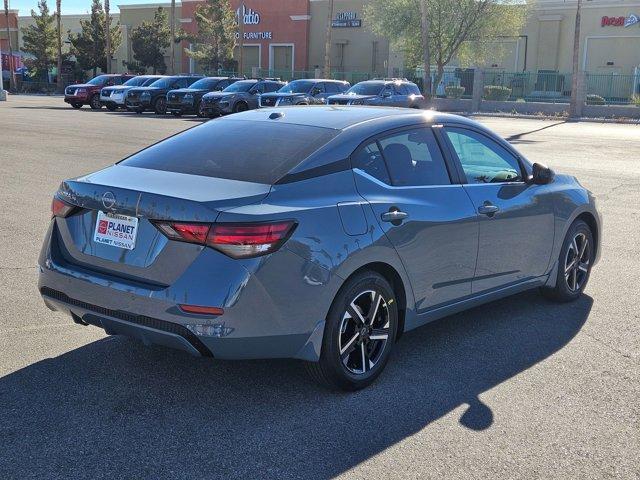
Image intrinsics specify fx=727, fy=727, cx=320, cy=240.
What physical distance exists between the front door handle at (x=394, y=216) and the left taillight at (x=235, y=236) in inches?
32.3

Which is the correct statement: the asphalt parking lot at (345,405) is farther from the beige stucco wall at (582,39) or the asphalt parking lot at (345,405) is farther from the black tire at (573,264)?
the beige stucco wall at (582,39)

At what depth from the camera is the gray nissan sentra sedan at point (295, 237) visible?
148 inches

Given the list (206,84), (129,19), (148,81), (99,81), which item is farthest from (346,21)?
(206,84)

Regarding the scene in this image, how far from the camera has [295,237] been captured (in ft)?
12.6

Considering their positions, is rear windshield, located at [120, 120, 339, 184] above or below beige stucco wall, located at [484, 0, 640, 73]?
below

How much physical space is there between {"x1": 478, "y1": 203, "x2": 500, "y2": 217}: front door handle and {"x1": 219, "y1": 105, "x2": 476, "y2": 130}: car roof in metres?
0.67

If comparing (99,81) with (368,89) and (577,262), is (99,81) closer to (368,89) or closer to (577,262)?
(368,89)

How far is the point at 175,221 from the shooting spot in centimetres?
378

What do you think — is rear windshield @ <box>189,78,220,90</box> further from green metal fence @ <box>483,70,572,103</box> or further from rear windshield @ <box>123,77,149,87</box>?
green metal fence @ <box>483,70,572,103</box>

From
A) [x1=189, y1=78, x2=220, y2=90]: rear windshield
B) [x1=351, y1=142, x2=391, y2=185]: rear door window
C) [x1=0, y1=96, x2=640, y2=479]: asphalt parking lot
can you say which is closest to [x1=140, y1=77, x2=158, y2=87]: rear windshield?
[x1=189, y1=78, x2=220, y2=90]: rear windshield

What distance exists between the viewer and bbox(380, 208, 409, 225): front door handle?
14.3 feet

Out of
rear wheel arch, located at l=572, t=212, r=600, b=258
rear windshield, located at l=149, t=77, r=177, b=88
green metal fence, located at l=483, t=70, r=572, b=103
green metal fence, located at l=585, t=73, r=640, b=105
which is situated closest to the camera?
rear wheel arch, located at l=572, t=212, r=600, b=258

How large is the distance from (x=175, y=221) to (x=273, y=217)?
0.51 metres

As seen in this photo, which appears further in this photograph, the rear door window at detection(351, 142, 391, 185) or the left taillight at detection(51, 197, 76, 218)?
the rear door window at detection(351, 142, 391, 185)
